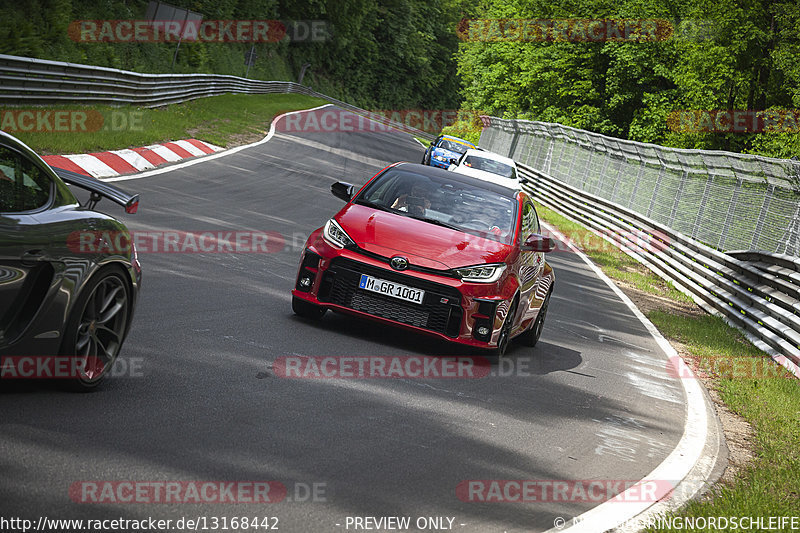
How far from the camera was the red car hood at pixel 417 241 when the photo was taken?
843cm

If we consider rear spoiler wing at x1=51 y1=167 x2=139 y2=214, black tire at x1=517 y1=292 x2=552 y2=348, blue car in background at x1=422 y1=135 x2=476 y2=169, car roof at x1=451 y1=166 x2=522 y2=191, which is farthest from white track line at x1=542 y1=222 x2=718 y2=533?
blue car in background at x1=422 y1=135 x2=476 y2=169

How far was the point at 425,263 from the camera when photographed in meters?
8.36

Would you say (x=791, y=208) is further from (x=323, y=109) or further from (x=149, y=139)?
(x=323, y=109)

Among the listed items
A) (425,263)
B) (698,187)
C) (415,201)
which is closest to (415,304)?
(425,263)

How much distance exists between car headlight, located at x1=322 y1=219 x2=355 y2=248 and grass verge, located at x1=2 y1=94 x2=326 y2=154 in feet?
29.3

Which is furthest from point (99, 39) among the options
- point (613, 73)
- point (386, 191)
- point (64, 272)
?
point (64, 272)

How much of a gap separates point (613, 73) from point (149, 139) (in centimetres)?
2866

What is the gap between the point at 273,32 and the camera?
7544 centimetres

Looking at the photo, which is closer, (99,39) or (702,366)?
(702,366)

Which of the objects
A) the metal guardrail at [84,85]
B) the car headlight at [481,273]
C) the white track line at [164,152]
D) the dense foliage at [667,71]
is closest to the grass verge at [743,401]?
the car headlight at [481,273]

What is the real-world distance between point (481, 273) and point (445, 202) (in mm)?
1211

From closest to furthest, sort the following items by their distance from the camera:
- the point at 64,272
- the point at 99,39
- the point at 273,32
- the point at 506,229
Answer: the point at 64,272
the point at 506,229
the point at 99,39
the point at 273,32

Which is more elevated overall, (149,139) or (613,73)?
(613,73)

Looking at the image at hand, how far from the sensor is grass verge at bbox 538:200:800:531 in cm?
589
